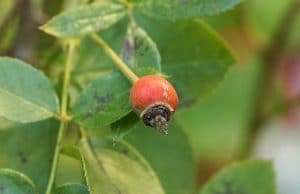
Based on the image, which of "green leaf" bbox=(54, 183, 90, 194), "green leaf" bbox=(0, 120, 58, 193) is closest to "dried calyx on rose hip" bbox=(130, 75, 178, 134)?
"green leaf" bbox=(54, 183, 90, 194)

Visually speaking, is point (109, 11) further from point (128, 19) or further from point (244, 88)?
point (244, 88)

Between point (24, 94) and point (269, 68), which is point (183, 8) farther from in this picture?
point (269, 68)

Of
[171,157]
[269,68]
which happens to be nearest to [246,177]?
[171,157]

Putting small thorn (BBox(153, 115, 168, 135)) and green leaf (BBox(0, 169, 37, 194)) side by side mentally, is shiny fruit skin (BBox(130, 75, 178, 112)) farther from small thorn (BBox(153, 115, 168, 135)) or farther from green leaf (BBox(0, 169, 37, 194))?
green leaf (BBox(0, 169, 37, 194))

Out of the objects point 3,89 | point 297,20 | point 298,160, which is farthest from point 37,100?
point 298,160

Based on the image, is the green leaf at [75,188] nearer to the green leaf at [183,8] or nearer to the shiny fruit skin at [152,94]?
the shiny fruit skin at [152,94]

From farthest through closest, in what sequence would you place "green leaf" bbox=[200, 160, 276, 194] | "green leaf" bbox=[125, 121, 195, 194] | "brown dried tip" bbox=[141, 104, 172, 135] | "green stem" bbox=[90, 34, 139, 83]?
"green leaf" bbox=[125, 121, 195, 194] → "green leaf" bbox=[200, 160, 276, 194] → "green stem" bbox=[90, 34, 139, 83] → "brown dried tip" bbox=[141, 104, 172, 135]
